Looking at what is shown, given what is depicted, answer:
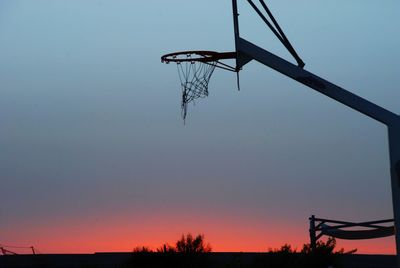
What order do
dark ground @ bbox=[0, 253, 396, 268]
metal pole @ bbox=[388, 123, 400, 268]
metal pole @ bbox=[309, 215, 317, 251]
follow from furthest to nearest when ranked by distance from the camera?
1. metal pole @ bbox=[309, 215, 317, 251]
2. dark ground @ bbox=[0, 253, 396, 268]
3. metal pole @ bbox=[388, 123, 400, 268]

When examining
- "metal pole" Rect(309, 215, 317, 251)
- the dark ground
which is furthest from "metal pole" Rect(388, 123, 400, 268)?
"metal pole" Rect(309, 215, 317, 251)

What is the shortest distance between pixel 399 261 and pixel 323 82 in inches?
181

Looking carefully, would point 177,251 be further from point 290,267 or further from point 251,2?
point 251,2

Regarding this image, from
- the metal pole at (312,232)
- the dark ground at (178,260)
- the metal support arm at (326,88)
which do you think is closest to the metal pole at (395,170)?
the metal support arm at (326,88)

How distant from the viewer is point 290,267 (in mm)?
26672

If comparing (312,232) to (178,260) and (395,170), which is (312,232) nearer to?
(178,260)

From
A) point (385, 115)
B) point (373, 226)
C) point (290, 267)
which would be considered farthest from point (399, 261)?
point (373, 226)

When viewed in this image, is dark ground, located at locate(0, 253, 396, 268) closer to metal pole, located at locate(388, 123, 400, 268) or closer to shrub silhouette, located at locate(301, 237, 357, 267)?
shrub silhouette, located at locate(301, 237, 357, 267)

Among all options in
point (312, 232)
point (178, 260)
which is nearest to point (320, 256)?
point (178, 260)

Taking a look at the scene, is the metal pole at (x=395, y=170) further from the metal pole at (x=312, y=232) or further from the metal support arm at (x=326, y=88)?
the metal pole at (x=312, y=232)

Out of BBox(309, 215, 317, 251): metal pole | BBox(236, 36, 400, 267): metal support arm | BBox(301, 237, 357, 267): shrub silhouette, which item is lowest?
BBox(301, 237, 357, 267): shrub silhouette

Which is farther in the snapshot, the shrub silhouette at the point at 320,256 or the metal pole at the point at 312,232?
the metal pole at the point at 312,232

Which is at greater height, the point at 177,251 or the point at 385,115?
the point at 385,115

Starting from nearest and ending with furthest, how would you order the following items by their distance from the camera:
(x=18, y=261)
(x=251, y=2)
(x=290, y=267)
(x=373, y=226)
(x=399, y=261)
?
(x=399, y=261)
(x=251, y=2)
(x=290, y=267)
(x=18, y=261)
(x=373, y=226)
